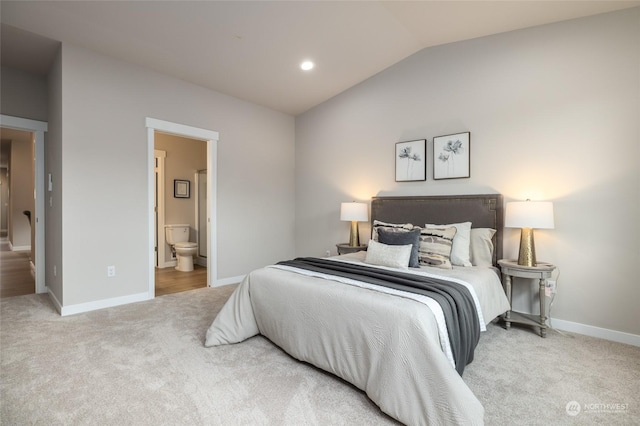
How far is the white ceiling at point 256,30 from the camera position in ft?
8.88

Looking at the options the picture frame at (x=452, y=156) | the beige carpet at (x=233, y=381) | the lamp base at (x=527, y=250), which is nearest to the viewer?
the beige carpet at (x=233, y=381)

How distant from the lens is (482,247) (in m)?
3.16

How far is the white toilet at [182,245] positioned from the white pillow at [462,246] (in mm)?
4293

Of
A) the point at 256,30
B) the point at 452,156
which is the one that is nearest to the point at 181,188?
the point at 256,30

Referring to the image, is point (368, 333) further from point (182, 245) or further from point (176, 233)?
point (176, 233)

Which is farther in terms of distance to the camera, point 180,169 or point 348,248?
point 180,169

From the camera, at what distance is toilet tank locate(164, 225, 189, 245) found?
5.61 meters

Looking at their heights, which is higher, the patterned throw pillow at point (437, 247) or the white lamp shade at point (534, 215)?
the white lamp shade at point (534, 215)

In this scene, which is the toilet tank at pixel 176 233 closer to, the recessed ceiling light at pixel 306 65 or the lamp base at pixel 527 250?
the recessed ceiling light at pixel 306 65

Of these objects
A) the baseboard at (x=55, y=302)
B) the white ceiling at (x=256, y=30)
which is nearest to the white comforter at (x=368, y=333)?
the baseboard at (x=55, y=302)

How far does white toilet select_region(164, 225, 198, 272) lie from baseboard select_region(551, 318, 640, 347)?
5.20 meters

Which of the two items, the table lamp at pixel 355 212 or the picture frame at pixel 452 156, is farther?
the table lamp at pixel 355 212

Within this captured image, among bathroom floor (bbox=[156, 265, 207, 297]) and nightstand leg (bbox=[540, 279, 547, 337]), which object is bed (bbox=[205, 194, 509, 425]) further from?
bathroom floor (bbox=[156, 265, 207, 297])

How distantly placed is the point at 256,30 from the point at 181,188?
369 centimetres
